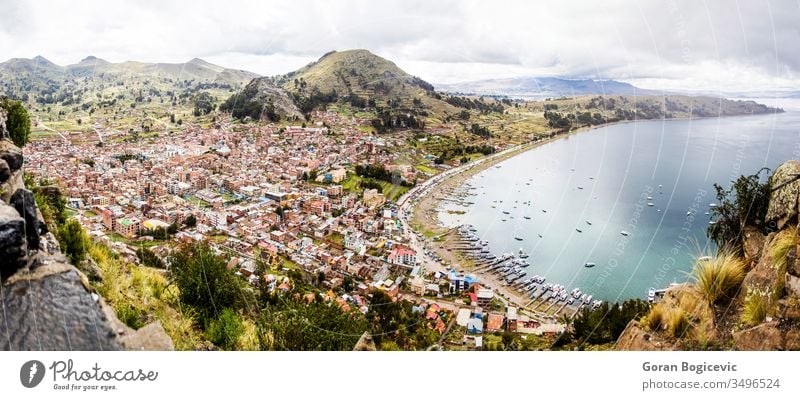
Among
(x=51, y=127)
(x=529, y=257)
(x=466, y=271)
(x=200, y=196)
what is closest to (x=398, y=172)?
(x=466, y=271)

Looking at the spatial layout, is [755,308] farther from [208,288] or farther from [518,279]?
[518,279]

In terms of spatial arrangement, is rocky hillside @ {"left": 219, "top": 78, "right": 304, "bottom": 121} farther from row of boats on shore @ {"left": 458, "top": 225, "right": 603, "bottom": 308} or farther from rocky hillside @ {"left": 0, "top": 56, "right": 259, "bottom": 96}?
row of boats on shore @ {"left": 458, "top": 225, "right": 603, "bottom": 308}

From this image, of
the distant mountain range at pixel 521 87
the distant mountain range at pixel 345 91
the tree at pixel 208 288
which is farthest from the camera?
the distant mountain range at pixel 345 91

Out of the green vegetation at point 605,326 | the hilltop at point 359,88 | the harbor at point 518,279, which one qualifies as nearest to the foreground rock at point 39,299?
the green vegetation at point 605,326

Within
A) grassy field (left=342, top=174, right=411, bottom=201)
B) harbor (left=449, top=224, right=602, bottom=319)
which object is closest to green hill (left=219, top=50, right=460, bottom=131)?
grassy field (left=342, top=174, right=411, bottom=201)

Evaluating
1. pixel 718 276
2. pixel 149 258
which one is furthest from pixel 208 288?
pixel 718 276

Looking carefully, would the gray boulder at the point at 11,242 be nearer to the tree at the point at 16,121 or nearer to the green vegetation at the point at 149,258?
the tree at the point at 16,121
